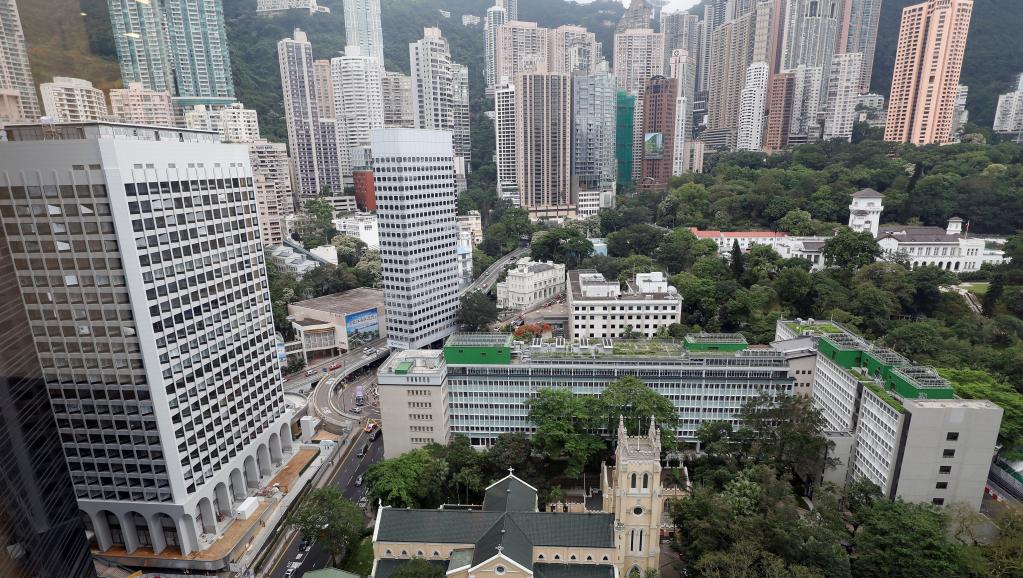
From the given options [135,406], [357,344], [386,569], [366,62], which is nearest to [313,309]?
[357,344]

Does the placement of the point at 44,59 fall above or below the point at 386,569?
above

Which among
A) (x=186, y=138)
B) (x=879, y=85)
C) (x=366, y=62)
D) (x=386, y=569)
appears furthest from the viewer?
(x=879, y=85)

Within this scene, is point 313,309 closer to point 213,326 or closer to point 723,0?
point 213,326

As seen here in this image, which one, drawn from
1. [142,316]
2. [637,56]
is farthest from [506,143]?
[142,316]

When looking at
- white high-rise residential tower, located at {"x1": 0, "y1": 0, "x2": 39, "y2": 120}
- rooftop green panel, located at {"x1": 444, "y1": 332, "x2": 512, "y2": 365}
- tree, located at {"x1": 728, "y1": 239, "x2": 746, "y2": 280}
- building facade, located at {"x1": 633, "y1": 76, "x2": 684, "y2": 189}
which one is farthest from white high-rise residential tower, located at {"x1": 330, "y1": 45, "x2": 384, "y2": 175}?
white high-rise residential tower, located at {"x1": 0, "y1": 0, "x2": 39, "y2": 120}

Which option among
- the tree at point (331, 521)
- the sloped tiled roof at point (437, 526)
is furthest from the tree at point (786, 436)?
the tree at point (331, 521)

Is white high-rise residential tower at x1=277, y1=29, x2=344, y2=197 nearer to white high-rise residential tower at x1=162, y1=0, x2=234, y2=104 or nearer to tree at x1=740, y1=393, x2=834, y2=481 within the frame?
white high-rise residential tower at x1=162, y1=0, x2=234, y2=104

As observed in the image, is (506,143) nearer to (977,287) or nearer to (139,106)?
(977,287)
